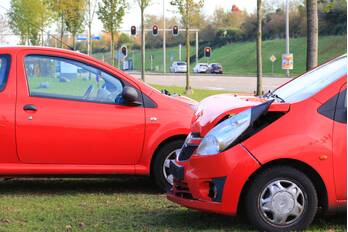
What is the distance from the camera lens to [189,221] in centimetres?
543

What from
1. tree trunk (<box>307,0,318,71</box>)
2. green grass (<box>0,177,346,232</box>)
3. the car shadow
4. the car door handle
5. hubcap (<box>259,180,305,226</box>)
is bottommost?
the car shadow

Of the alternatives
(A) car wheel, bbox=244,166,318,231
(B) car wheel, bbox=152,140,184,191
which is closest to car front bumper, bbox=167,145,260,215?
(A) car wheel, bbox=244,166,318,231

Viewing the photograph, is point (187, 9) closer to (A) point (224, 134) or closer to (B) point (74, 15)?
(B) point (74, 15)

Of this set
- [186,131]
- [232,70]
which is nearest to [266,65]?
[232,70]

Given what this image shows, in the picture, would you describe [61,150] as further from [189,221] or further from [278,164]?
[278,164]

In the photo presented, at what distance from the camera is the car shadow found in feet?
22.6

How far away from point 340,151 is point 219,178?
0.97m

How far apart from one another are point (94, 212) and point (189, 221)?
3.14 feet

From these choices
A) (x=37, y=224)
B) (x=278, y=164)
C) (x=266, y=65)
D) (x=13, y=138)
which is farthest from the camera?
(x=266, y=65)

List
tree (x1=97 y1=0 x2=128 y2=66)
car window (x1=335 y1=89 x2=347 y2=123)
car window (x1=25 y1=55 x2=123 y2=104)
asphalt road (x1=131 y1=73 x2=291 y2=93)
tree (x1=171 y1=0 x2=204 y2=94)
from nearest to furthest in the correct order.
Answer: car window (x1=335 y1=89 x2=347 y2=123), car window (x1=25 y1=55 x2=123 y2=104), tree (x1=171 y1=0 x2=204 y2=94), tree (x1=97 y1=0 x2=128 y2=66), asphalt road (x1=131 y1=73 x2=291 y2=93)

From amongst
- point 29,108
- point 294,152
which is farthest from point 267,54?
point 294,152

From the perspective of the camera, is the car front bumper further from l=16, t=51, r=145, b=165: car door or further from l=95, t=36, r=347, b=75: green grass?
l=95, t=36, r=347, b=75: green grass

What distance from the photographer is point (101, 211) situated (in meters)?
5.82

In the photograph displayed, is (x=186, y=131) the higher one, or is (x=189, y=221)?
(x=186, y=131)
